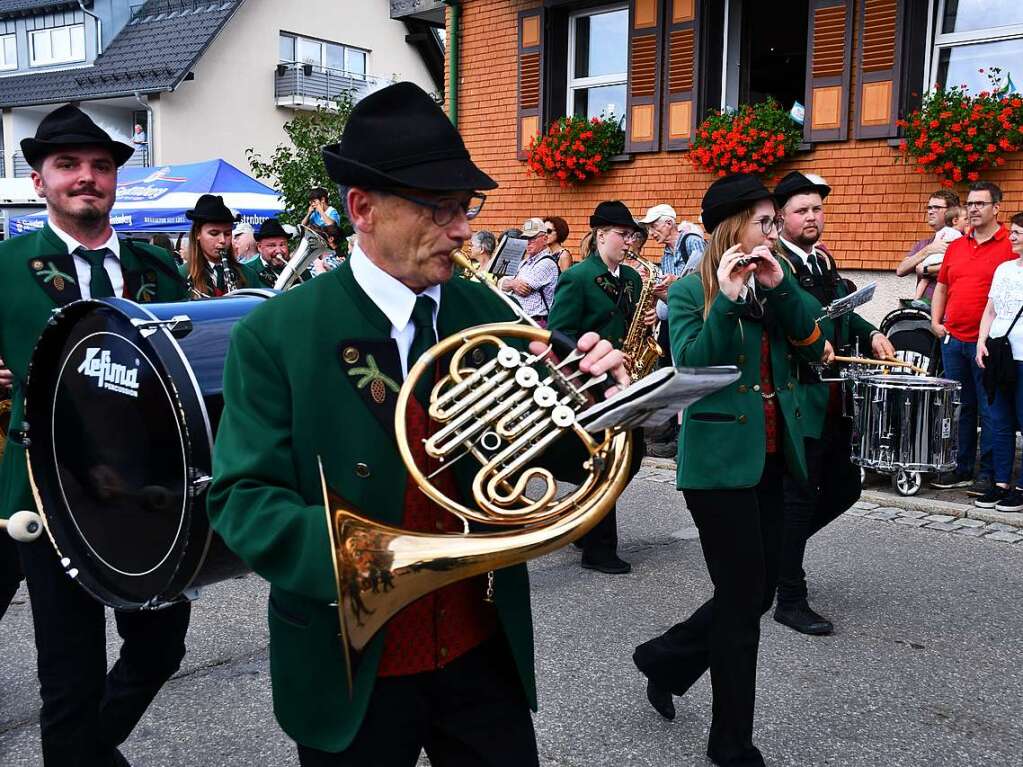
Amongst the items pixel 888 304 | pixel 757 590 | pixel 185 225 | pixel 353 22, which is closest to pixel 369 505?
pixel 757 590

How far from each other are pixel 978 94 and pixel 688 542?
217 inches

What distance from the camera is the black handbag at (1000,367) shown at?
716cm

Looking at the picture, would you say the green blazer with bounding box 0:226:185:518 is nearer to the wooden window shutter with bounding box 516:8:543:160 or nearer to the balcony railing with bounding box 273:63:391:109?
the wooden window shutter with bounding box 516:8:543:160

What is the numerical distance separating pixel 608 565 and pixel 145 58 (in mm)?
25018

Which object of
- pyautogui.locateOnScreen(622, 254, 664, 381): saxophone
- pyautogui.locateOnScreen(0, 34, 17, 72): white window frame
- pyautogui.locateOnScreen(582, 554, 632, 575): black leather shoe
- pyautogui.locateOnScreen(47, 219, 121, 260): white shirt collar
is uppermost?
pyautogui.locateOnScreen(0, 34, 17, 72): white window frame

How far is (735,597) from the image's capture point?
342cm

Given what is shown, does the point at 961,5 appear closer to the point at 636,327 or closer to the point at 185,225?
the point at 636,327

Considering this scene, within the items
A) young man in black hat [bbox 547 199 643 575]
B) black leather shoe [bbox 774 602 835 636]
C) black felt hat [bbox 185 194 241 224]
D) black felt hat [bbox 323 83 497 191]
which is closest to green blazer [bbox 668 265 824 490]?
black leather shoe [bbox 774 602 835 636]

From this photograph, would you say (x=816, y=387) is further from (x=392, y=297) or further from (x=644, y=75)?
(x=644, y=75)

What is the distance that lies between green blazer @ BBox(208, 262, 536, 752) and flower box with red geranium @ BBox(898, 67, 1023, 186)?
8.39 meters

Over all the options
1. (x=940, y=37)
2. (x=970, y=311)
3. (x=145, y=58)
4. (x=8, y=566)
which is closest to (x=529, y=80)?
(x=940, y=37)

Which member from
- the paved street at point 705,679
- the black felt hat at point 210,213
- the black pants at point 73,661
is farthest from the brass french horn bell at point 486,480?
the black felt hat at point 210,213

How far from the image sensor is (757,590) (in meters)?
3.43

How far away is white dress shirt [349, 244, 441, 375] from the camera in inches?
82.0
